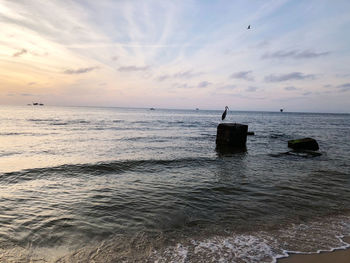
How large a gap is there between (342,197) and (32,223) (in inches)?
384

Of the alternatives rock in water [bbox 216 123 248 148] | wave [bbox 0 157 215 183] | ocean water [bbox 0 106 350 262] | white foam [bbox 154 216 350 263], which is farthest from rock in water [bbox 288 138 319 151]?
white foam [bbox 154 216 350 263]

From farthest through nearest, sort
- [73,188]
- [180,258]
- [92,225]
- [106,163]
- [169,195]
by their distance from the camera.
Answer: [106,163]
[73,188]
[169,195]
[92,225]
[180,258]

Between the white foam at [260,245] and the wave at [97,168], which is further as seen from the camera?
the wave at [97,168]

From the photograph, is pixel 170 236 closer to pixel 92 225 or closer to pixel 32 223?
pixel 92 225

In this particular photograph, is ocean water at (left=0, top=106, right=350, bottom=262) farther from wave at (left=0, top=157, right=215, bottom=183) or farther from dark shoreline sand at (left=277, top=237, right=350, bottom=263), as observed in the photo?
dark shoreline sand at (left=277, top=237, right=350, bottom=263)

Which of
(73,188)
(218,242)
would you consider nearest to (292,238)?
(218,242)

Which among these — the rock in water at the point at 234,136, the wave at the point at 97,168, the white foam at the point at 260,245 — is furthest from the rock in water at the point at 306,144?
the white foam at the point at 260,245

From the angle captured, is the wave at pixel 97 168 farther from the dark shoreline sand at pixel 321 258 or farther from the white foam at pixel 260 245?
the dark shoreline sand at pixel 321 258

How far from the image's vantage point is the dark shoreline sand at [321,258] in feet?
14.3

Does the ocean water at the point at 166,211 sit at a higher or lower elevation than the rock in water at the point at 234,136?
lower

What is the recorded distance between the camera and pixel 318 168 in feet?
42.8

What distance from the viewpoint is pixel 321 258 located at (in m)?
4.43

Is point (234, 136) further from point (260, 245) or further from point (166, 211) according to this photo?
point (260, 245)

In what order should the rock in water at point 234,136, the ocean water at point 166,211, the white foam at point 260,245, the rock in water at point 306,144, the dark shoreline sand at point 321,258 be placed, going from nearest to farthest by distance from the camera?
the dark shoreline sand at point 321,258
the white foam at point 260,245
the ocean water at point 166,211
the rock in water at point 306,144
the rock in water at point 234,136
